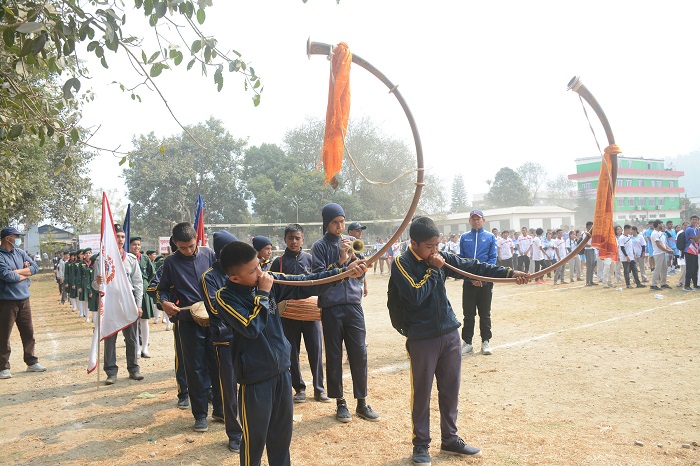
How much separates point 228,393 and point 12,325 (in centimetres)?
558

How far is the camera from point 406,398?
6504 mm

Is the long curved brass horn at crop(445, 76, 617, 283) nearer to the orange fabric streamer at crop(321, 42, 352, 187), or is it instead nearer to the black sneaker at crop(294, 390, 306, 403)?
the orange fabric streamer at crop(321, 42, 352, 187)

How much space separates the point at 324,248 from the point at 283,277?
189 cm

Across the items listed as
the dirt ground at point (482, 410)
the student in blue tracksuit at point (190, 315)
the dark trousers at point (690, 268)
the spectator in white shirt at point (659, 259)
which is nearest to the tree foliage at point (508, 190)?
the spectator in white shirt at point (659, 259)

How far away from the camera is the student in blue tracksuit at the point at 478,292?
850 cm

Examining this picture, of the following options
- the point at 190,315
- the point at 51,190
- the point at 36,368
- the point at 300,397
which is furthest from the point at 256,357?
the point at 51,190

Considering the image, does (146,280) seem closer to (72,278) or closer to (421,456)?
(421,456)

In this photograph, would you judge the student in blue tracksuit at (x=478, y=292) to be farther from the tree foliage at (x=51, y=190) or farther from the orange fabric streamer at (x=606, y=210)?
the tree foliage at (x=51, y=190)

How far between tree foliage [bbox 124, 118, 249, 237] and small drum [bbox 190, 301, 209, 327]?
115 ft

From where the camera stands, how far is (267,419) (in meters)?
3.70

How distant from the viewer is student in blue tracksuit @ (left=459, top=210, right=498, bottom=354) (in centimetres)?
850

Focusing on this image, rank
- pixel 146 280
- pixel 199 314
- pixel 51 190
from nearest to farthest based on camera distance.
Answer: pixel 199 314 < pixel 146 280 < pixel 51 190

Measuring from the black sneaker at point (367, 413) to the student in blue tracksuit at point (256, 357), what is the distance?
1.99 m

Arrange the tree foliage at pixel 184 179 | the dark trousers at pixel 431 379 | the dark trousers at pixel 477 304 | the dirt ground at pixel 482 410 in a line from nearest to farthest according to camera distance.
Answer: the dark trousers at pixel 431 379
the dirt ground at pixel 482 410
the dark trousers at pixel 477 304
the tree foliage at pixel 184 179
